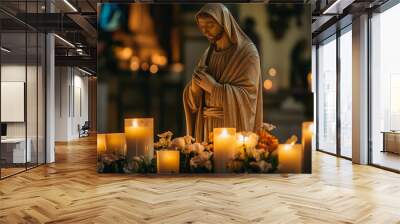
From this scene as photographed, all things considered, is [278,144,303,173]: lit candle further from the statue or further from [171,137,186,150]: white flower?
[171,137,186,150]: white flower

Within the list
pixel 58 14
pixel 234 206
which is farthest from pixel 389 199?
pixel 58 14

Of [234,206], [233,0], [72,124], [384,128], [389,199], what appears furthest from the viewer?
[72,124]

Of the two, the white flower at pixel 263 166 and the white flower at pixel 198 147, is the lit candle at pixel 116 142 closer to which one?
the white flower at pixel 198 147

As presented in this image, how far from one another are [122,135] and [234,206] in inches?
111

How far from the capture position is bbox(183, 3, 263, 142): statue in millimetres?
6172

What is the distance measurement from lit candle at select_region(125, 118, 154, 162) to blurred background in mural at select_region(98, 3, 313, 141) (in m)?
0.11

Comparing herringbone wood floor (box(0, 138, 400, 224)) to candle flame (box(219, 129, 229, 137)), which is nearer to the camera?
herringbone wood floor (box(0, 138, 400, 224))

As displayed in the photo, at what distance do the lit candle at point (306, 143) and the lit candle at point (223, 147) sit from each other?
1136 mm

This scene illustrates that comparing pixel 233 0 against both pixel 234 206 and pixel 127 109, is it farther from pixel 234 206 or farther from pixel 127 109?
pixel 234 206

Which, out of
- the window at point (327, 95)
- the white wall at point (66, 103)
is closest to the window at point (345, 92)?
the window at point (327, 95)

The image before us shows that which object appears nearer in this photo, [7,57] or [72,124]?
[7,57]

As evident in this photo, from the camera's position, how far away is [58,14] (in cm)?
752

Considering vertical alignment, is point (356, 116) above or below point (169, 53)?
below

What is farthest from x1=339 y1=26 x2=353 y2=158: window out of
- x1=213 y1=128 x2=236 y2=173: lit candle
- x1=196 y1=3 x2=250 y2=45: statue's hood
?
x1=213 y1=128 x2=236 y2=173: lit candle
